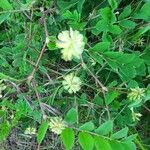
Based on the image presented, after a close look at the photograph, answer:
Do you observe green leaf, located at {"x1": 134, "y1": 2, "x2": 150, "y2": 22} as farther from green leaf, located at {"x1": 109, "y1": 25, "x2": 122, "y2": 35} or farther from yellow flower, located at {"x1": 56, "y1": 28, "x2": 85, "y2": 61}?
yellow flower, located at {"x1": 56, "y1": 28, "x2": 85, "y2": 61}

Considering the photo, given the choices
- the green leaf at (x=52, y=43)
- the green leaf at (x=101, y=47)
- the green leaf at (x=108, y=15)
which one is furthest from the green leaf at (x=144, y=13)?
the green leaf at (x=52, y=43)

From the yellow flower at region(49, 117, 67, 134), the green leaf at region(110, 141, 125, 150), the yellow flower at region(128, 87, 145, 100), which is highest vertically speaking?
the yellow flower at region(128, 87, 145, 100)

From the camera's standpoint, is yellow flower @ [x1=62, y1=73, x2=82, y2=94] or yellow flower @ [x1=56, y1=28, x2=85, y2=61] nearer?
yellow flower @ [x1=56, y1=28, x2=85, y2=61]

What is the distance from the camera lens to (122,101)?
4.21ft

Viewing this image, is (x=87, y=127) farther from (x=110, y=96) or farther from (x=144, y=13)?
(x=144, y=13)

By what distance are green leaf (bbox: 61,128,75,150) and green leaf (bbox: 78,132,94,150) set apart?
2cm

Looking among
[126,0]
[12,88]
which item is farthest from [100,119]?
[126,0]

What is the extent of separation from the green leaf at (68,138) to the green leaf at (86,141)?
0.02 meters

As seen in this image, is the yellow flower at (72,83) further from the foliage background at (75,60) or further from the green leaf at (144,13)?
the green leaf at (144,13)

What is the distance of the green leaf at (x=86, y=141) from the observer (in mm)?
895

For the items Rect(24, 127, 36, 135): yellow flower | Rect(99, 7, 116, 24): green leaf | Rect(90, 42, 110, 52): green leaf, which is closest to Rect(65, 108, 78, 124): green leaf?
Rect(90, 42, 110, 52): green leaf

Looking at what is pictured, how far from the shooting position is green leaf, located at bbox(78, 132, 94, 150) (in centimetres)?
90

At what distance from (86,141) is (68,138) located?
0.13 ft

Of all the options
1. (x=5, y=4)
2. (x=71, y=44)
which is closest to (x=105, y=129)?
(x=71, y=44)
